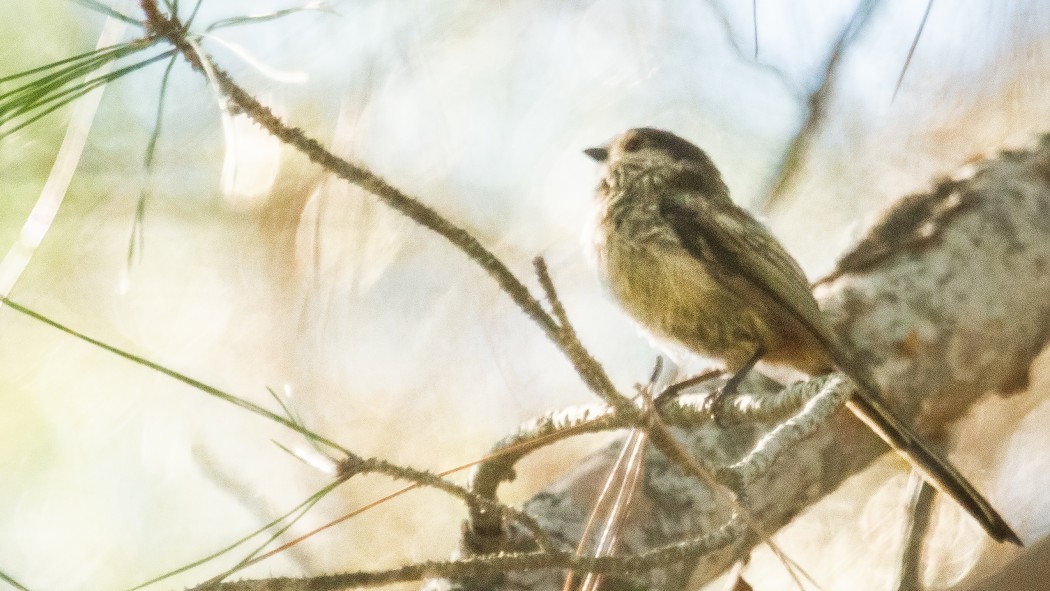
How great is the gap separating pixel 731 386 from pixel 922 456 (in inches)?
15.5

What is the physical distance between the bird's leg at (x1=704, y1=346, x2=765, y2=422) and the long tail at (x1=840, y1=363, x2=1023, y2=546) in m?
0.22

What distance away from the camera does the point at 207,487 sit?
2725mm

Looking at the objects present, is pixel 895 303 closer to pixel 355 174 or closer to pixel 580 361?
pixel 580 361

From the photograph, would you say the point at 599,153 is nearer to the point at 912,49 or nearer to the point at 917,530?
the point at 912,49

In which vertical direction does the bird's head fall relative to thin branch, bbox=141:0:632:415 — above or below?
above

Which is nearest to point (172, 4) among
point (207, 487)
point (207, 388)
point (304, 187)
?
point (207, 388)

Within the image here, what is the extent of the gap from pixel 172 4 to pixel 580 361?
2.11ft

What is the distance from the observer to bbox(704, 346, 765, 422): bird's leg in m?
1.59

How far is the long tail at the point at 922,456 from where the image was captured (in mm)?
1782

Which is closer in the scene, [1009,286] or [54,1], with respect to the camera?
[1009,286]

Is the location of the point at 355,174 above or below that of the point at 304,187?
below

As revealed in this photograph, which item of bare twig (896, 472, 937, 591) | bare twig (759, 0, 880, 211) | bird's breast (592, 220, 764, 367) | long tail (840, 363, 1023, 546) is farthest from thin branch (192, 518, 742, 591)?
bare twig (759, 0, 880, 211)

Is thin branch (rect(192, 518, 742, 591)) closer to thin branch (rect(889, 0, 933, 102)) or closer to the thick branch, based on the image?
the thick branch

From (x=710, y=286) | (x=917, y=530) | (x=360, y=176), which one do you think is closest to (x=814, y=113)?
(x=710, y=286)
